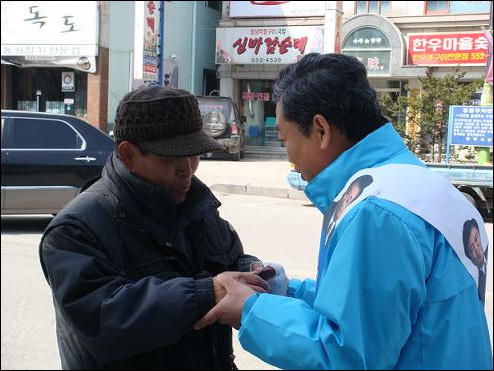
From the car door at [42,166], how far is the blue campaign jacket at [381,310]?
6.04 meters

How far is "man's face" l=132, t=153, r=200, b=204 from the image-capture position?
1.25 m

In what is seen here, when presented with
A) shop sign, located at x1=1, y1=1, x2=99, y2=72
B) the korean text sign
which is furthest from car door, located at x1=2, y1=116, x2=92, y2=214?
the korean text sign

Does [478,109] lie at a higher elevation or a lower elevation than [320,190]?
higher

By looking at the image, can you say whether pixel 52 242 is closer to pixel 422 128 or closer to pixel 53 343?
pixel 422 128

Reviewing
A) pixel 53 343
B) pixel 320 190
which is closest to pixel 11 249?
pixel 53 343

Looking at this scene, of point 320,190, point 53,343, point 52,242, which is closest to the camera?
point 52,242

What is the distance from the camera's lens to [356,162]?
1.20m

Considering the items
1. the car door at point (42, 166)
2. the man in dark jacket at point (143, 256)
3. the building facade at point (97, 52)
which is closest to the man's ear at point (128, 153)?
the man in dark jacket at point (143, 256)

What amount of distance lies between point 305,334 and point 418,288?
0.22 metres

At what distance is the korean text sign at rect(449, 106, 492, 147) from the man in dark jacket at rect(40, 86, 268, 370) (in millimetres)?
1175

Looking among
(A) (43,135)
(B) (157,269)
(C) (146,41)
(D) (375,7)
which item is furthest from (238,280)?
(C) (146,41)

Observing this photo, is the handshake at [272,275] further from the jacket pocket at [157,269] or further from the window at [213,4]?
the window at [213,4]

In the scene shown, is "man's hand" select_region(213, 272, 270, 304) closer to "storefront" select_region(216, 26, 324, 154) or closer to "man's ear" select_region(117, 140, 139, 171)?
"man's ear" select_region(117, 140, 139, 171)

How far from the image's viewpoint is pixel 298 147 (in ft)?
4.29
